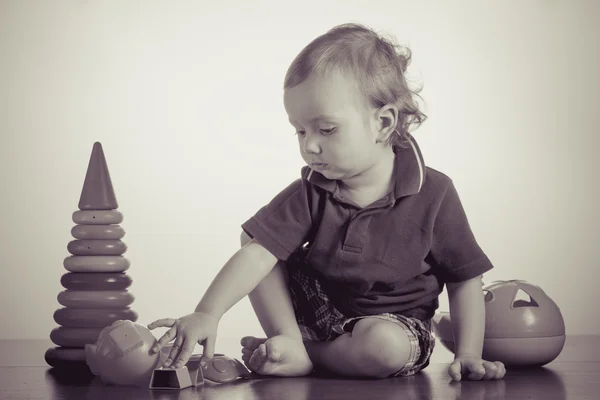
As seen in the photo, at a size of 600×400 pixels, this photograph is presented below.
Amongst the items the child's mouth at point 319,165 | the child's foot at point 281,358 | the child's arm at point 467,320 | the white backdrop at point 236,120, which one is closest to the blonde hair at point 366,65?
the child's mouth at point 319,165

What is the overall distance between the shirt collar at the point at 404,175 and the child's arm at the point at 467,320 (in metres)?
0.18

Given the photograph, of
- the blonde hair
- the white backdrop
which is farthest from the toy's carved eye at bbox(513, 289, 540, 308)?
the white backdrop

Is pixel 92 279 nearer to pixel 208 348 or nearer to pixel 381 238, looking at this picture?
pixel 208 348

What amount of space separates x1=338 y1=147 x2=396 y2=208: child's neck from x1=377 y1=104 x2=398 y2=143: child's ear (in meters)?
0.03

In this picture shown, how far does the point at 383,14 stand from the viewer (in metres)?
2.58

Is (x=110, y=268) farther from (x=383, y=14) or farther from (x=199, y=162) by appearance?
(x=383, y=14)

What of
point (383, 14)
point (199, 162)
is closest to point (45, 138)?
point (199, 162)

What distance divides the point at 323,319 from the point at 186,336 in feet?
0.94

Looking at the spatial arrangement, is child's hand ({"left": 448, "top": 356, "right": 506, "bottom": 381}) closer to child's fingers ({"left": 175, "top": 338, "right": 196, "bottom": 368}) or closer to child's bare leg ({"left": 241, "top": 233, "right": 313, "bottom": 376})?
child's bare leg ({"left": 241, "top": 233, "right": 313, "bottom": 376})

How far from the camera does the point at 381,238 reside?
1253 mm

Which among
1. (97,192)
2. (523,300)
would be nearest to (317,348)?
(523,300)

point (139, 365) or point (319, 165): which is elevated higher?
point (319, 165)

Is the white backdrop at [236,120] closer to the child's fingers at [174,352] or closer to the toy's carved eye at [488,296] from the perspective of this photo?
the toy's carved eye at [488,296]

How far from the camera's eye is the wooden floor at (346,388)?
1.04 meters
